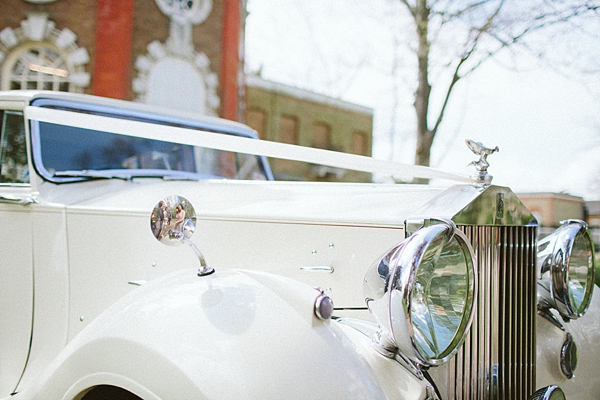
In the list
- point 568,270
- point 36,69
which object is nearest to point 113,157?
point 568,270

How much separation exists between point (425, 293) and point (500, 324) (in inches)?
18.4

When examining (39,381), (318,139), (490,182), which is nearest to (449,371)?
(490,182)

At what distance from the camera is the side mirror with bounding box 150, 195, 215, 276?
61.1 inches

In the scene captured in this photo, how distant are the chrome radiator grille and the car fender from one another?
1.58 feet

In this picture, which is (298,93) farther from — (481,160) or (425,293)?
(425,293)

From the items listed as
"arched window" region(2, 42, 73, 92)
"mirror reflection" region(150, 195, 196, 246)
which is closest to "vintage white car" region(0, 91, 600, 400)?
"mirror reflection" region(150, 195, 196, 246)

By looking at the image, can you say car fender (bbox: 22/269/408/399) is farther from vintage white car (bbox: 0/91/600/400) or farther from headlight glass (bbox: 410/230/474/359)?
headlight glass (bbox: 410/230/474/359)

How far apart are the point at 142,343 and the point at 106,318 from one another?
0.24 meters

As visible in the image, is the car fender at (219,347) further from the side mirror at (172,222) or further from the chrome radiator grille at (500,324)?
the chrome radiator grille at (500,324)

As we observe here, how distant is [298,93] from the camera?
21.3 metres

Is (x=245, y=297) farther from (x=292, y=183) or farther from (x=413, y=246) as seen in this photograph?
(x=292, y=183)

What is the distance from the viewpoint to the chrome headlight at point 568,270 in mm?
2107

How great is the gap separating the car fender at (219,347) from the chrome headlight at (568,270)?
43.6 inches

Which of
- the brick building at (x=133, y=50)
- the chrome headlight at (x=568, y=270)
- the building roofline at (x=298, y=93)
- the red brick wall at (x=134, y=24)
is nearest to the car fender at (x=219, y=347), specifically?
the chrome headlight at (x=568, y=270)
